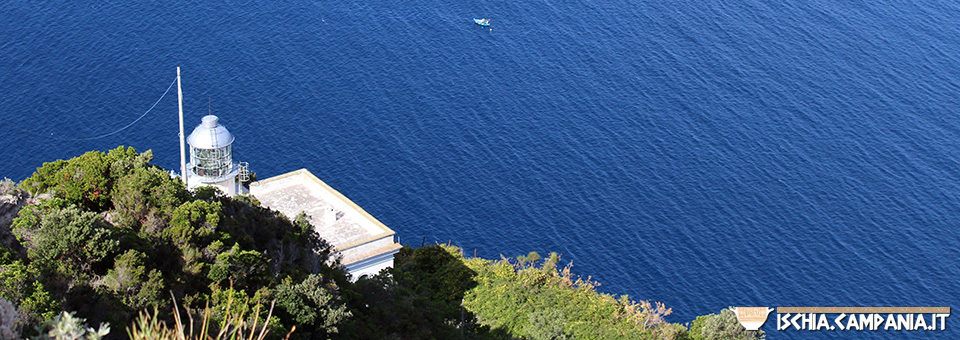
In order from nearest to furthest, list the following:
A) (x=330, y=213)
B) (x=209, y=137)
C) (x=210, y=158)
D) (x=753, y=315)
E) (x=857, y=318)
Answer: (x=209, y=137) → (x=210, y=158) → (x=330, y=213) → (x=753, y=315) → (x=857, y=318)

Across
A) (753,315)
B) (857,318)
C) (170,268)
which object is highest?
(857,318)

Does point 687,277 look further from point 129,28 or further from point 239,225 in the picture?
point 129,28

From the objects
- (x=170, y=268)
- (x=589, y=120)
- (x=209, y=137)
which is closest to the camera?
(x=170, y=268)

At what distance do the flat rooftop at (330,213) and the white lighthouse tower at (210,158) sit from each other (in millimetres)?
2962

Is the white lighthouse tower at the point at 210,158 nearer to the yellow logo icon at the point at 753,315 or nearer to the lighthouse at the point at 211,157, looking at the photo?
the lighthouse at the point at 211,157

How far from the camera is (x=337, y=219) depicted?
53.2 m

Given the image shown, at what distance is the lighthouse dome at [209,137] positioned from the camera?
164ft

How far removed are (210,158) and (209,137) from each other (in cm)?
123

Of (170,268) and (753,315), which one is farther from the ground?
(753,315)

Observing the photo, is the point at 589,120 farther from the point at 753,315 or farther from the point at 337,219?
the point at 337,219

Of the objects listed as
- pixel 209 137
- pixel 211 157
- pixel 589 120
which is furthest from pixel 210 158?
pixel 589 120

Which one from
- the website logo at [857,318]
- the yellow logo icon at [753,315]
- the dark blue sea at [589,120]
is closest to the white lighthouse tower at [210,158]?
the dark blue sea at [589,120]

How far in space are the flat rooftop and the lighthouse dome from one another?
174 inches

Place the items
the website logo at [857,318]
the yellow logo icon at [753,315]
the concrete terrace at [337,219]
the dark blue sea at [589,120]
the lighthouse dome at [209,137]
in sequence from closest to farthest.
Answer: the lighthouse dome at [209,137], the concrete terrace at [337,219], the yellow logo icon at [753,315], the website logo at [857,318], the dark blue sea at [589,120]
